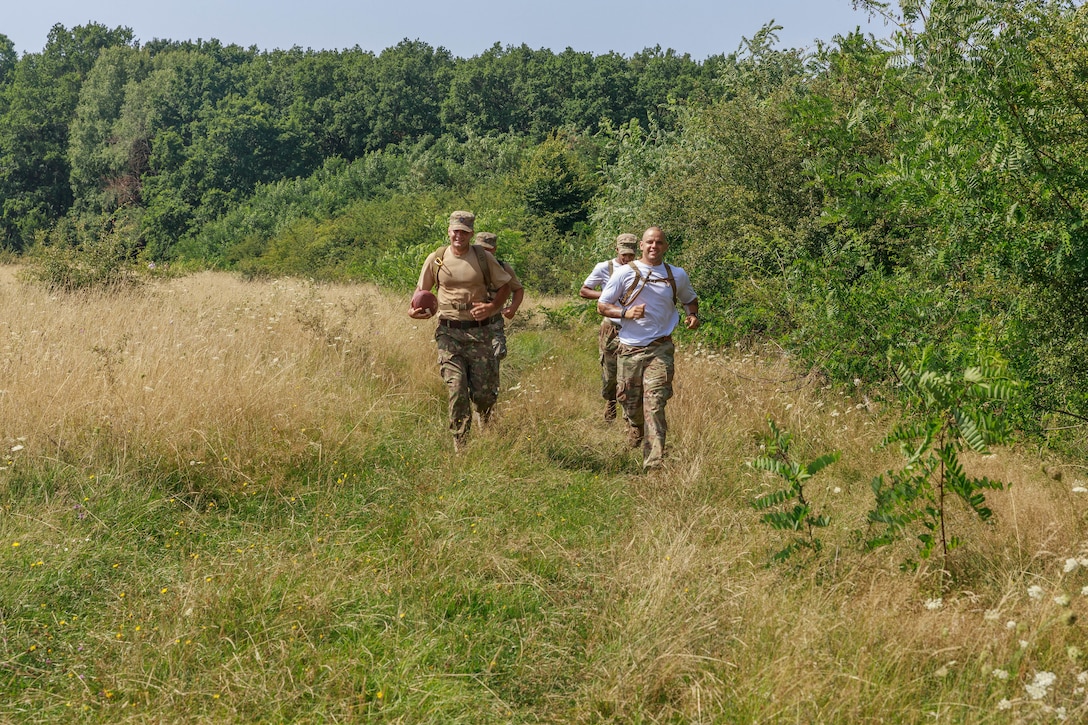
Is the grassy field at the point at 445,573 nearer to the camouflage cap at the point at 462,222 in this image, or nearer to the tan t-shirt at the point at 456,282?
the tan t-shirt at the point at 456,282

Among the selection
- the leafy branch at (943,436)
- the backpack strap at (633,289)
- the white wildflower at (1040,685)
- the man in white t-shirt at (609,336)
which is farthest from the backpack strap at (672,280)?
the white wildflower at (1040,685)

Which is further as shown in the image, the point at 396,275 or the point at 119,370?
the point at 396,275

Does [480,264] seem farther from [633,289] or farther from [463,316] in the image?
[633,289]

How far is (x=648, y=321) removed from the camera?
19.3ft

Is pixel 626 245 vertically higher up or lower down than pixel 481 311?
higher up

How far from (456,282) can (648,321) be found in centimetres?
147

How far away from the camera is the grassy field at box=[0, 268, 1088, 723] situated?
276cm

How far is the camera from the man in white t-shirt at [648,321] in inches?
227

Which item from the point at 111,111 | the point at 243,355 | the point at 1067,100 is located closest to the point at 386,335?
the point at 243,355

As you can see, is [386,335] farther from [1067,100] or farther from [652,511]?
[1067,100]

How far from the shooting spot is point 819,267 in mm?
6648

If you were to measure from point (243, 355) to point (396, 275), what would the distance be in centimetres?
859

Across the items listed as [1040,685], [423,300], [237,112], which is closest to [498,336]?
[423,300]

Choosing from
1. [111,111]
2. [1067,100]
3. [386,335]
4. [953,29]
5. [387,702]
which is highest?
[111,111]
